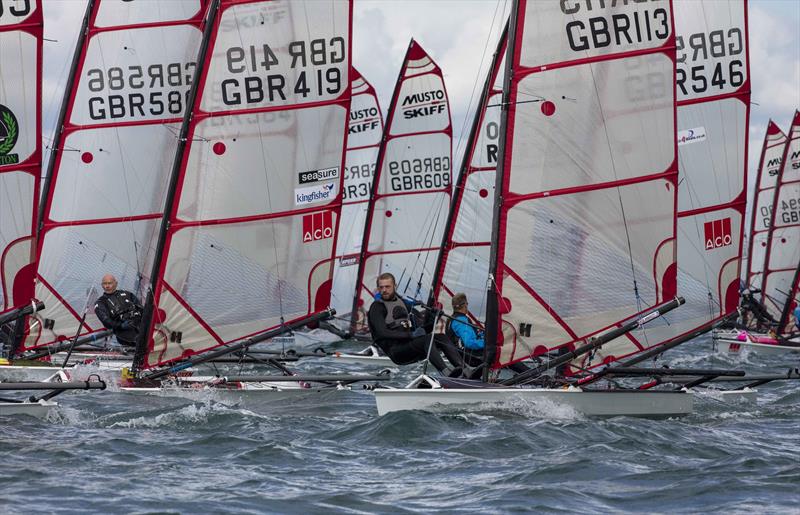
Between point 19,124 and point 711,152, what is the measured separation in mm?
9140

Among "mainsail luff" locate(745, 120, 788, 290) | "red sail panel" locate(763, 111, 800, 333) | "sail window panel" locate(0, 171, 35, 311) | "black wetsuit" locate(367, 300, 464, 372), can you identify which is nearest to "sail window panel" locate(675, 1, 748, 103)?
"black wetsuit" locate(367, 300, 464, 372)

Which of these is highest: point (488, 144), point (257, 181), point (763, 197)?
point (488, 144)

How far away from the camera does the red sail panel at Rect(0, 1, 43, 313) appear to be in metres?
11.7

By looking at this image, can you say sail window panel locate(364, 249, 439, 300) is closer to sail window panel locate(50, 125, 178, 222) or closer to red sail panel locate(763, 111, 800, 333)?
red sail panel locate(763, 111, 800, 333)

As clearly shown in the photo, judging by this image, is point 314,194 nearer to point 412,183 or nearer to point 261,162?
point 261,162

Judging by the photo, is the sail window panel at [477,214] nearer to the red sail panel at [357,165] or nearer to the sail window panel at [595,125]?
the red sail panel at [357,165]

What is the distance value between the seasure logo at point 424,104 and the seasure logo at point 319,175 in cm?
1111

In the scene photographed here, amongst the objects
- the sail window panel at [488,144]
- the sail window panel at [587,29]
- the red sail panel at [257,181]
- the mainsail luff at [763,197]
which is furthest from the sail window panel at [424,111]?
the sail window panel at [587,29]

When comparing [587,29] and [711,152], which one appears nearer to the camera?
[587,29]

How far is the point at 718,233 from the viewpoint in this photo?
53.1ft

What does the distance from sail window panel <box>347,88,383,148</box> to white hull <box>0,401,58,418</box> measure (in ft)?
60.5

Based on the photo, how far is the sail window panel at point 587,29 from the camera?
41.4 feet

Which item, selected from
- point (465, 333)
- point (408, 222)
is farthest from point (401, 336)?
point (408, 222)

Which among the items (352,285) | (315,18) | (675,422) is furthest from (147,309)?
(352,285)
